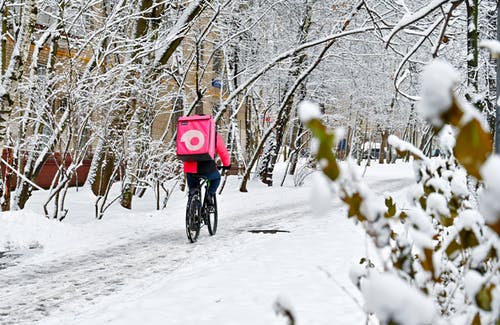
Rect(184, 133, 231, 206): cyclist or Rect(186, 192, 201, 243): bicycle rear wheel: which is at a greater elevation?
Rect(184, 133, 231, 206): cyclist

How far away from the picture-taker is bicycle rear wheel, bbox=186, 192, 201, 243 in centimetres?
775

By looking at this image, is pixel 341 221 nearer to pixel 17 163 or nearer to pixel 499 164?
pixel 17 163

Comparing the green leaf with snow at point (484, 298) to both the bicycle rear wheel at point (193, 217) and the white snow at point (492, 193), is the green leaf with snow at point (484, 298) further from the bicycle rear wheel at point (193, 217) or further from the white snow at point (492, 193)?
the bicycle rear wheel at point (193, 217)

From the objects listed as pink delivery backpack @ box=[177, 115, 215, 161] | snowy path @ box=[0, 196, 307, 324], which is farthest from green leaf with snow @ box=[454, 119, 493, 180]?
pink delivery backpack @ box=[177, 115, 215, 161]

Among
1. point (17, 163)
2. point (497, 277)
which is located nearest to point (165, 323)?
point (497, 277)

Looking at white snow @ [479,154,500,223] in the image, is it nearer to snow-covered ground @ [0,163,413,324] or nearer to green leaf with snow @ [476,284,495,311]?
snow-covered ground @ [0,163,413,324]

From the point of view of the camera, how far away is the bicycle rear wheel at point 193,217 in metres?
7.75

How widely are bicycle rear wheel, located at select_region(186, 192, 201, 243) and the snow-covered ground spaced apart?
6.9 inches

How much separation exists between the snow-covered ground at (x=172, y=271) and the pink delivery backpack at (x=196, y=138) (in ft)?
4.54

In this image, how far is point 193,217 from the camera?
7.83 meters

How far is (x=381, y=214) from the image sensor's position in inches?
48.9

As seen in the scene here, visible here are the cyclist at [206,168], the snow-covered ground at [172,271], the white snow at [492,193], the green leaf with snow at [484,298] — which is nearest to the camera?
the white snow at [492,193]

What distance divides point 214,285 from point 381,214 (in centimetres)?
371

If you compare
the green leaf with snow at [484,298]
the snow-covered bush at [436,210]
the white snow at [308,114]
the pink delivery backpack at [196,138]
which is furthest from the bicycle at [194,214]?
the white snow at [308,114]
